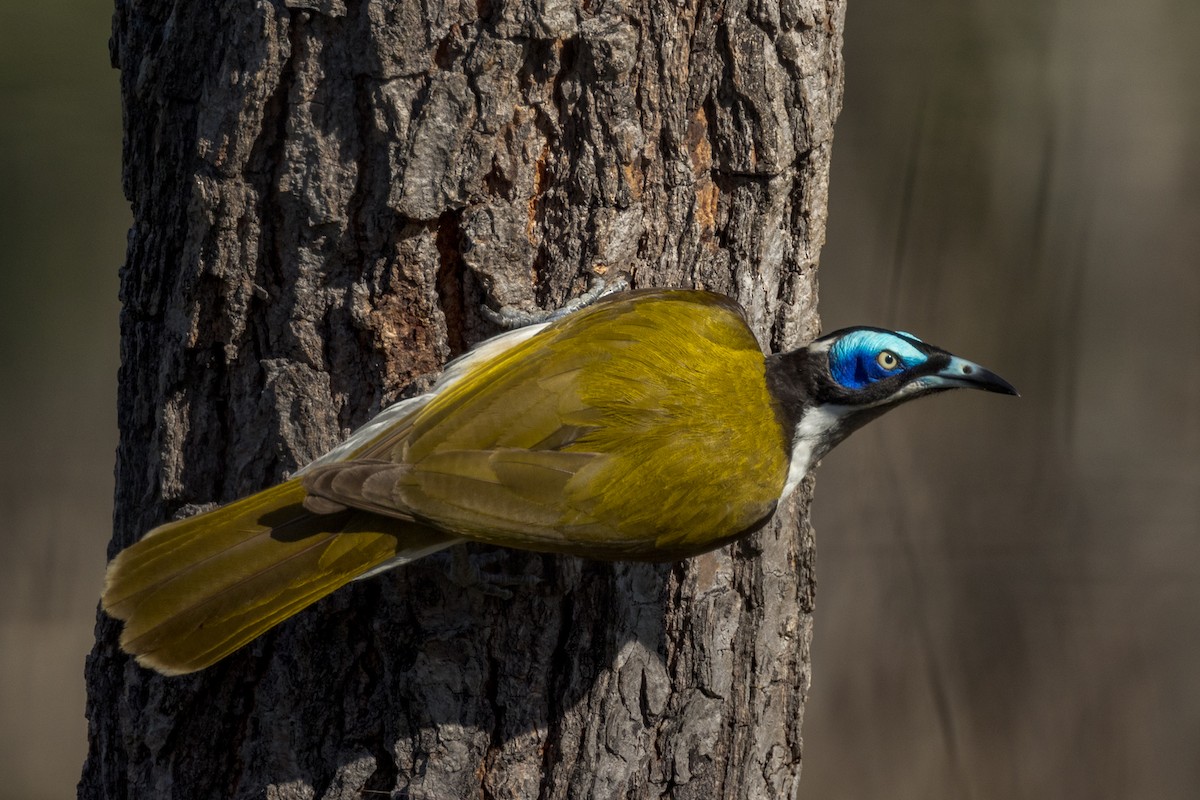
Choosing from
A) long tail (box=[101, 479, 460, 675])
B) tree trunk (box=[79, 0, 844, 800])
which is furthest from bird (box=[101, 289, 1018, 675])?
tree trunk (box=[79, 0, 844, 800])

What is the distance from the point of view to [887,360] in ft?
10.3

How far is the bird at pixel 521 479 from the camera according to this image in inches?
102

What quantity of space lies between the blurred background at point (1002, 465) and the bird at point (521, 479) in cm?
285

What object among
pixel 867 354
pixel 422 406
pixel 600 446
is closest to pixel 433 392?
pixel 422 406

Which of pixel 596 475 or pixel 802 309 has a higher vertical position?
pixel 802 309

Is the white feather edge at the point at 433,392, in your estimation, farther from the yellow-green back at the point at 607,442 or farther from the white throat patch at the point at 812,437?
the white throat patch at the point at 812,437

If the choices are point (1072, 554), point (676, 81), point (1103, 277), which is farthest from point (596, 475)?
point (1103, 277)

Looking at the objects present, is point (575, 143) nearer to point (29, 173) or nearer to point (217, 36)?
point (217, 36)

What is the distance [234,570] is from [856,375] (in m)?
1.72

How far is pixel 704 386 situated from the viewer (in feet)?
9.68

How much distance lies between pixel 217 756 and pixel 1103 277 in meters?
5.01

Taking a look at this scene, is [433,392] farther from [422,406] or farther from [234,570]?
[234,570]

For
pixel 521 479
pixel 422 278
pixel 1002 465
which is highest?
pixel 422 278

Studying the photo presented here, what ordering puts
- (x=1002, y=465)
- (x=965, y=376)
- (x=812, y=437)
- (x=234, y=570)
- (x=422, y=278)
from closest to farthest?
(x=234, y=570) → (x=422, y=278) → (x=965, y=376) → (x=812, y=437) → (x=1002, y=465)
